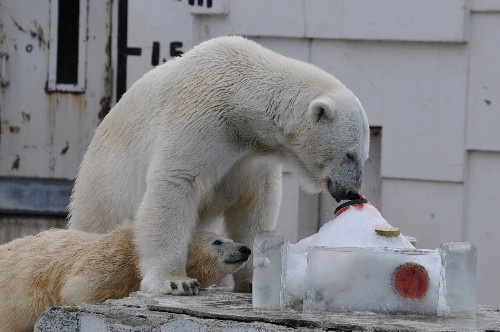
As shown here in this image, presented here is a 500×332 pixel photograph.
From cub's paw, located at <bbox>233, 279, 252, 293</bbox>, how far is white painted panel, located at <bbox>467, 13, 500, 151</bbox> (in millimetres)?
2511

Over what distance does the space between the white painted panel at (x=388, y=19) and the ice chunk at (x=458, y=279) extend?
11.0 feet

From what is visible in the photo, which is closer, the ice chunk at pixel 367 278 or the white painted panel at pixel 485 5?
the ice chunk at pixel 367 278

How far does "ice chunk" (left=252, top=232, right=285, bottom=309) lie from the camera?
15.5ft

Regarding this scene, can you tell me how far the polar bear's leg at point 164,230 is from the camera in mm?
5391

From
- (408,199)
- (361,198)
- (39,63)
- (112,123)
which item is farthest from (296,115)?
(39,63)

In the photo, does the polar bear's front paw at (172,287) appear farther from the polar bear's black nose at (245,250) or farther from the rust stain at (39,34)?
the rust stain at (39,34)

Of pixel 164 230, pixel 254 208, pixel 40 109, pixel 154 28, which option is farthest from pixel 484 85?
pixel 164 230

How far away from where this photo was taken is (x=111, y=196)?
606 centimetres

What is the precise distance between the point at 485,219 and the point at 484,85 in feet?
2.64

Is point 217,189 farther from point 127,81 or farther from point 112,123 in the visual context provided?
point 127,81

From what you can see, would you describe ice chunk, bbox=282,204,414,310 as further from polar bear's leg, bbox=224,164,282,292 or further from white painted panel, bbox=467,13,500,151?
white painted panel, bbox=467,13,500,151

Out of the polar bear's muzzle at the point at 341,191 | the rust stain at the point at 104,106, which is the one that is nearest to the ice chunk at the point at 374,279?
the polar bear's muzzle at the point at 341,191

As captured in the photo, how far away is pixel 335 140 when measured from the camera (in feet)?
17.5

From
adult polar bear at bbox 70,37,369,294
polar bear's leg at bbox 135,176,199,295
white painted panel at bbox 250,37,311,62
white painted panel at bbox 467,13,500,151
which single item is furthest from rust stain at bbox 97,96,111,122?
polar bear's leg at bbox 135,176,199,295
